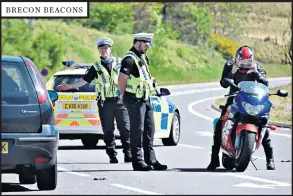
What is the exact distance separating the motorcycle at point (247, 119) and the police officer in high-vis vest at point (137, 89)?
1.07 metres

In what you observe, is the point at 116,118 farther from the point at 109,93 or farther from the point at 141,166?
the point at 141,166

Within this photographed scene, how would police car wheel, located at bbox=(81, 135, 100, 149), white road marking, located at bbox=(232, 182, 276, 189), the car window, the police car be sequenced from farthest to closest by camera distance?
1. police car wheel, located at bbox=(81, 135, 100, 149)
2. the police car
3. white road marking, located at bbox=(232, 182, 276, 189)
4. the car window

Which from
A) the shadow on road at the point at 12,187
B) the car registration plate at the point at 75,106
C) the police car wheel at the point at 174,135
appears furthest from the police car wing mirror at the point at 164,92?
the police car wheel at the point at 174,135

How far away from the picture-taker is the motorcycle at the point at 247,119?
14.2 m

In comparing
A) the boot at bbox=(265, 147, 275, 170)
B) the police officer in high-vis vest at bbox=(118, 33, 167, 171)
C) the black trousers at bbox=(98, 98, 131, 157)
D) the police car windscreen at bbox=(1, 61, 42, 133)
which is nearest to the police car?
the black trousers at bbox=(98, 98, 131, 157)

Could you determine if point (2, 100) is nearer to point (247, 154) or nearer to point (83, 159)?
point (247, 154)

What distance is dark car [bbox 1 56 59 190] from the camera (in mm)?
11922

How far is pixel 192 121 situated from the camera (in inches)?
1217

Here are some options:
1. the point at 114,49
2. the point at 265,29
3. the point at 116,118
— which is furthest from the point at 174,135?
the point at 265,29

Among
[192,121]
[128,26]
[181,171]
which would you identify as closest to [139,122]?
[181,171]

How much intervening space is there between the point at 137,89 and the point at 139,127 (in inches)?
20.2

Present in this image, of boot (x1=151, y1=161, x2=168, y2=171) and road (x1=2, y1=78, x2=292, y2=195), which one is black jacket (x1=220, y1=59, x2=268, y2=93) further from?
boot (x1=151, y1=161, x2=168, y2=171)

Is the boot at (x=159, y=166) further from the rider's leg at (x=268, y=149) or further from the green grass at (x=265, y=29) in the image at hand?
the green grass at (x=265, y=29)

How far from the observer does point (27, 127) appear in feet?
39.6
